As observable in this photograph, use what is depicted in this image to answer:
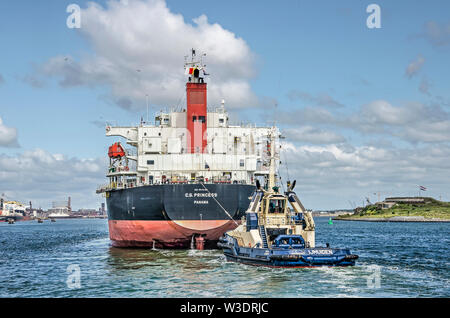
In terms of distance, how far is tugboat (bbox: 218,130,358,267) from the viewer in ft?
106

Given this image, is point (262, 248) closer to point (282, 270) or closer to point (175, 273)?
point (282, 270)

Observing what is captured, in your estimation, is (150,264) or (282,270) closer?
(282,270)

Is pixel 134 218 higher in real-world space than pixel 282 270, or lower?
higher

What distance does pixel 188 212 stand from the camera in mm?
46000

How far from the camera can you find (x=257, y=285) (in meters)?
27.7

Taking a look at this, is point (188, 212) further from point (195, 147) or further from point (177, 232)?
point (195, 147)

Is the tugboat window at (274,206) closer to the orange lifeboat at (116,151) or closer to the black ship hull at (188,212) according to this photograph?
the black ship hull at (188,212)

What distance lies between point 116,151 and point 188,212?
1717cm

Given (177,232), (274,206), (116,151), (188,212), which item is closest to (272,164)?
(274,206)

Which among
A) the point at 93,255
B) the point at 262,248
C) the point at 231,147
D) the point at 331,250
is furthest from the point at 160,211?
the point at 331,250

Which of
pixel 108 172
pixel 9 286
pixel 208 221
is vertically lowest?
pixel 9 286

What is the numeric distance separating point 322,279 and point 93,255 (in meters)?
27.7

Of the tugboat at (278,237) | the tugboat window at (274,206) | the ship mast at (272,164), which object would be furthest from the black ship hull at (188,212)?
→ the tugboat window at (274,206)

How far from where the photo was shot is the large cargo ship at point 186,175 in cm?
4625
